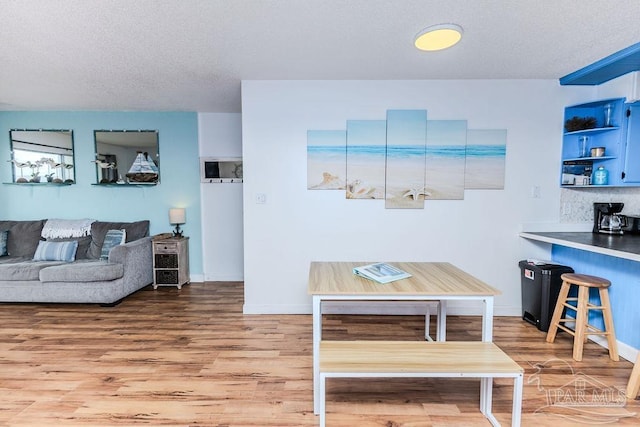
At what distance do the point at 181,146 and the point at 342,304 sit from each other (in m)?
3.08

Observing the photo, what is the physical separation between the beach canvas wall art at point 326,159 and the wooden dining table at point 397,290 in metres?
1.24

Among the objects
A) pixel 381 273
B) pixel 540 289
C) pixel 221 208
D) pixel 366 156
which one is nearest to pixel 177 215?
pixel 221 208

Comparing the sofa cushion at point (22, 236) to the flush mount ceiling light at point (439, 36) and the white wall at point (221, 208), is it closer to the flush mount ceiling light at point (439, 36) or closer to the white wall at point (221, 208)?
the white wall at point (221, 208)

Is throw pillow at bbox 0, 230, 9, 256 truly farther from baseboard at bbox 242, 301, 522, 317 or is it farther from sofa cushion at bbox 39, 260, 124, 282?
baseboard at bbox 242, 301, 522, 317

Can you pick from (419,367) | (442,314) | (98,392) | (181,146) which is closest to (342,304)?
(442,314)

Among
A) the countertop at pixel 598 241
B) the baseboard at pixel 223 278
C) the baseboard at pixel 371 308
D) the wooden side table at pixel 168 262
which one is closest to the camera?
the countertop at pixel 598 241

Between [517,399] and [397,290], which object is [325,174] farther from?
[517,399]

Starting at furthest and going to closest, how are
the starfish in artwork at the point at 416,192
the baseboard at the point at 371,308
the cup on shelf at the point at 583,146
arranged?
1. the baseboard at the point at 371,308
2. the starfish in artwork at the point at 416,192
3. the cup on shelf at the point at 583,146

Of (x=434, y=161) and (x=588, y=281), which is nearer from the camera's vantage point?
(x=588, y=281)

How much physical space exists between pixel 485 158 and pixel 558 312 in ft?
4.86

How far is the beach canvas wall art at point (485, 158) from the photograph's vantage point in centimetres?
311

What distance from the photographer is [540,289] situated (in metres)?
2.89

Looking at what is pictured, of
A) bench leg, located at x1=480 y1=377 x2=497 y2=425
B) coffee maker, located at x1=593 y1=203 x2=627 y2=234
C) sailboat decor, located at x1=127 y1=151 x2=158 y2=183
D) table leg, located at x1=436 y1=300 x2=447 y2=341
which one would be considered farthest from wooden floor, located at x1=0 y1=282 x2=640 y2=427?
sailboat decor, located at x1=127 y1=151 x2=158 y2=183

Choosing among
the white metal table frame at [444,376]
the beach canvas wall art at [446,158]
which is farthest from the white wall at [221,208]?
the white metal table frame at [444,376]
